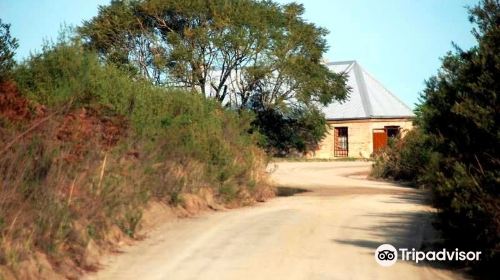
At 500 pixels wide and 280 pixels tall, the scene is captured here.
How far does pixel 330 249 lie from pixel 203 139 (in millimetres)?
6995

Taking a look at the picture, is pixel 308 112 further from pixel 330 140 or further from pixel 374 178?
pixel 374 178

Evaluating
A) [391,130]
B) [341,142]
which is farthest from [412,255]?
[341,142]

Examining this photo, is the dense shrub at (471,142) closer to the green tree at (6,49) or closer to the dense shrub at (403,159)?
the green tree at (6,49)

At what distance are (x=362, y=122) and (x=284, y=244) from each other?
3978 centimetres

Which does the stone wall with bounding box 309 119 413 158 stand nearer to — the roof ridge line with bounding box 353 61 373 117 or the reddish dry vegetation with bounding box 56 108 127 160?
the roof ridge line with bounding box 353 61 373 117

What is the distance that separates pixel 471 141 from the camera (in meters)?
7.69

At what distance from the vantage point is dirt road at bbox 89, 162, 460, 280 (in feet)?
26.3

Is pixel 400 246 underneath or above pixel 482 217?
underneath

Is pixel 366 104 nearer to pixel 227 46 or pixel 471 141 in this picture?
pixel 227 46

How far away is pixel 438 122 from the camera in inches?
328

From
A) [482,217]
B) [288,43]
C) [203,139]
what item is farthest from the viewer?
[288,43]

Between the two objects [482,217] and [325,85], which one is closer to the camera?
[482,217]

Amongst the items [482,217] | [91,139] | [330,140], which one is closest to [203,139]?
[91,139]

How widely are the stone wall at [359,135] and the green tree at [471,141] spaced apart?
40.2 m
